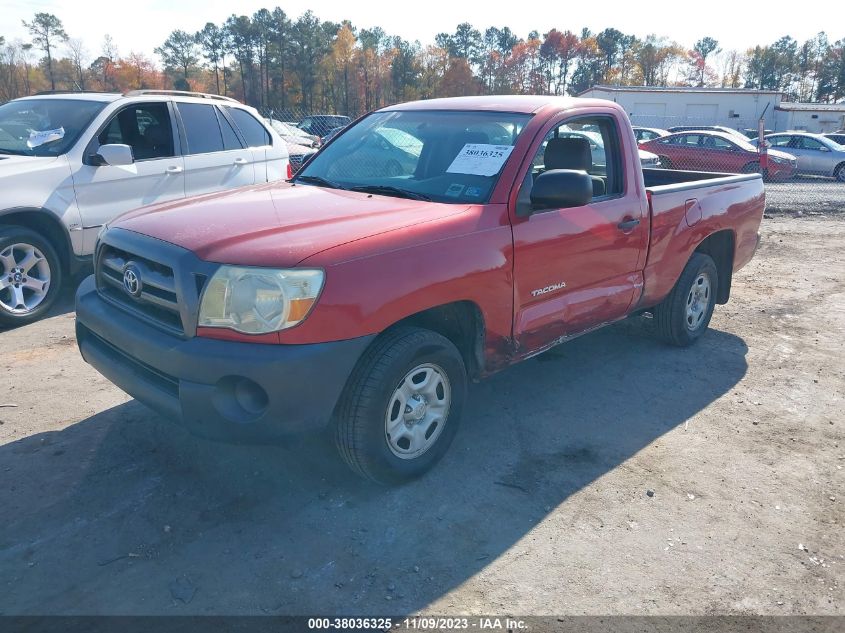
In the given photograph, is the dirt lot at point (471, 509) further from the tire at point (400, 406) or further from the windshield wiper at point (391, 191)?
the windshield wiper at point (391, 191)

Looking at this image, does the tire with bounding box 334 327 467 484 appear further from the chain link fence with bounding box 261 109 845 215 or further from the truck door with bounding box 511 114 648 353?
the chain link fence with bounding box 261 109 845 215

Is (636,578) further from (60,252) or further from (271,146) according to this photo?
(271,146)

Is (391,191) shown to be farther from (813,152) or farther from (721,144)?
(813,152)

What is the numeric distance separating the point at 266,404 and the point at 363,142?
88.1 inches

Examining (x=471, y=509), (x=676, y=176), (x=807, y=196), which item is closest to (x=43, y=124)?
(x=471, y=509)

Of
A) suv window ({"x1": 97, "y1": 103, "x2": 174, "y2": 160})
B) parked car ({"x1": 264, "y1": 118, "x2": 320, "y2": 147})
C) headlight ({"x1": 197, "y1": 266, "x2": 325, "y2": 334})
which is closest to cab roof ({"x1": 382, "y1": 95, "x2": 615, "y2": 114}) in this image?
headlight ({"x1": 197, "y1": 266, "x2": 325, "y2": 334})

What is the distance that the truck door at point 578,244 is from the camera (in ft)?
12.5

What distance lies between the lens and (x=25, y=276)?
5738 millimetres

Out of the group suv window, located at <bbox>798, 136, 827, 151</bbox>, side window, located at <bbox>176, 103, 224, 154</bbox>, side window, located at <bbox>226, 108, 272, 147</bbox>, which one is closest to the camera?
side window, located at <bbox>176, 103, 224, 154</bbox>

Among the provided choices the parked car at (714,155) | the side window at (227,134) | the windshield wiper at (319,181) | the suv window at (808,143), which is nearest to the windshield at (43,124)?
the side window at (227,134)

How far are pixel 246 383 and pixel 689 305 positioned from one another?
408cm

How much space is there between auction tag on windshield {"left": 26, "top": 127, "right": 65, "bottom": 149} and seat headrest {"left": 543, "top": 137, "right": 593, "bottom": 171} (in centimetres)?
448

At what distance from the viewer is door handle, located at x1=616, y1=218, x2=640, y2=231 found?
4.45 m

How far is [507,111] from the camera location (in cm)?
414
